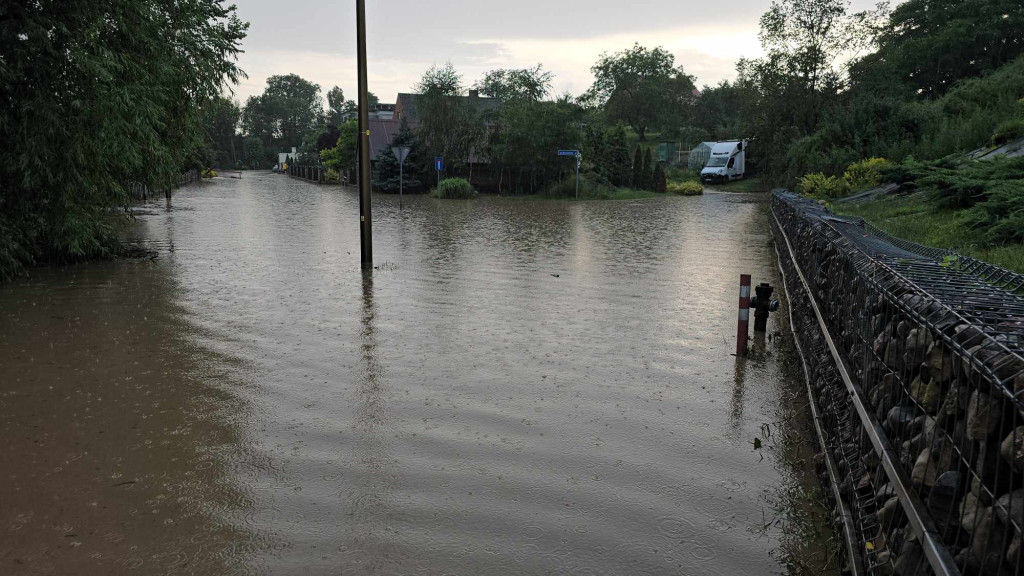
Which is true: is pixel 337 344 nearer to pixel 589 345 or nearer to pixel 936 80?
pixel 589 345

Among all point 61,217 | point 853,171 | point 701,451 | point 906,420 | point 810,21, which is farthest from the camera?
point 810,21

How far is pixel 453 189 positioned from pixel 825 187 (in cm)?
2520

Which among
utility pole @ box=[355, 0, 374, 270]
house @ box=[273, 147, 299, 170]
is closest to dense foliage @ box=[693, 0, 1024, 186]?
utility pole @ box=[355, 0, 374, 270]

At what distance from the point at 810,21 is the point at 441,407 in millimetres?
46458

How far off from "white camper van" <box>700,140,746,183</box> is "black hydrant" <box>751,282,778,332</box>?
189 feet

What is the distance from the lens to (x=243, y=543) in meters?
4.51

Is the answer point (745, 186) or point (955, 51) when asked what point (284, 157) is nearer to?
point (745, 186)

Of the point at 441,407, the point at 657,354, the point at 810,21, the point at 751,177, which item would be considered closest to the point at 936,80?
the point at 810,21

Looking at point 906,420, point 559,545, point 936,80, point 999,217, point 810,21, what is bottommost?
point 559,545

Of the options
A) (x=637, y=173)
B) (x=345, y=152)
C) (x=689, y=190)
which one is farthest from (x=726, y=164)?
(x=345, y=152)

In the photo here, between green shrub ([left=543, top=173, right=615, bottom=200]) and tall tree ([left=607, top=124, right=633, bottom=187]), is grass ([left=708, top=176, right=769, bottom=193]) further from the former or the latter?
green shrub ([left=543, top=173, right=615, bottom=200])

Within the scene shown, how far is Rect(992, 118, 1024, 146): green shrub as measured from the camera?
51.6 ft

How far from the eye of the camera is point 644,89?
98.9 meters

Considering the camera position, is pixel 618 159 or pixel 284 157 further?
pixel 284 157
